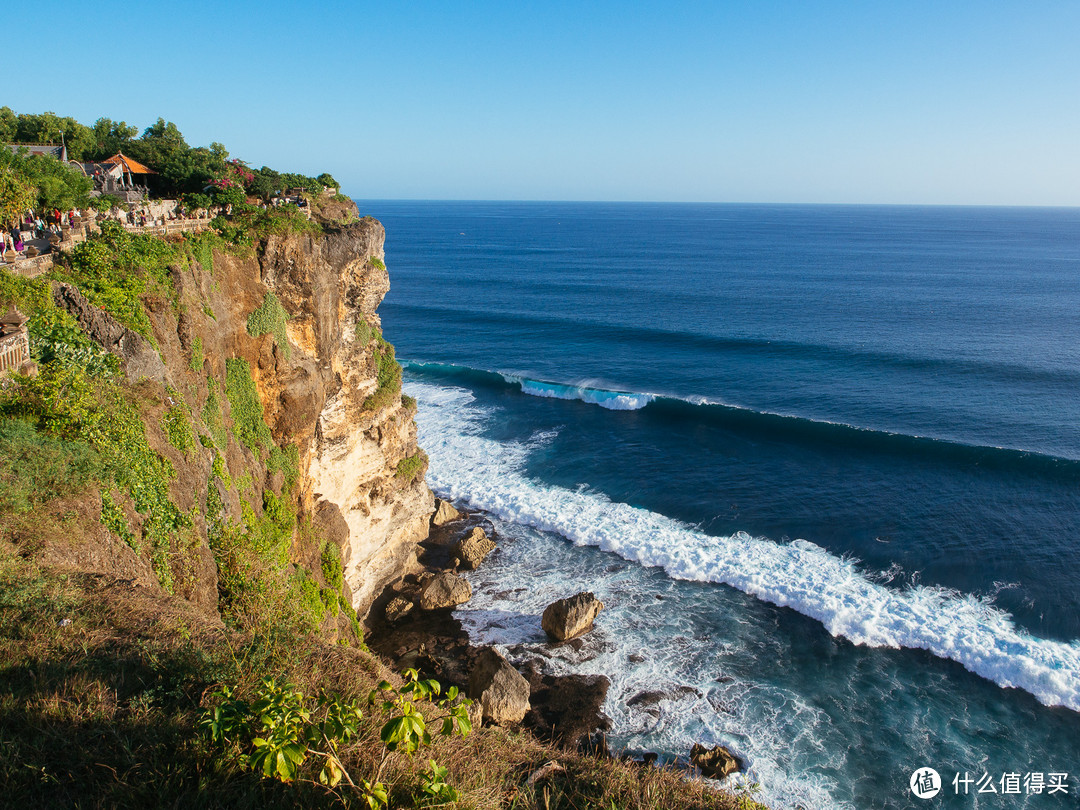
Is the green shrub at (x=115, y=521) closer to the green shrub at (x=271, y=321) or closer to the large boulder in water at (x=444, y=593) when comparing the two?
the green shrub at (x=271, y=321)

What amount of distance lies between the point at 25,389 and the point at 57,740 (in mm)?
6990

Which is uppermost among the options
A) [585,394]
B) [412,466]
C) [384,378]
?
[384,378]

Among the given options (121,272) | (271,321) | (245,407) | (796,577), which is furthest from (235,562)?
(796,577)

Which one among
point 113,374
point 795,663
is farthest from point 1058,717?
point 113,374

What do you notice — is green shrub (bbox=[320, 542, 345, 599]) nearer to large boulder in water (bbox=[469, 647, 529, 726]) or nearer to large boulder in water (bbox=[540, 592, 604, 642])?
large boulder in water (bbox=[469, 647, 529, 726])

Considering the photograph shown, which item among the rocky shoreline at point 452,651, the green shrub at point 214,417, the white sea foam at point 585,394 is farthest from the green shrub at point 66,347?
the white sea foam at point 585,394

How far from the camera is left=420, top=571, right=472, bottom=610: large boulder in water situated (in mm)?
23047

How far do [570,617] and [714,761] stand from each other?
6385mm

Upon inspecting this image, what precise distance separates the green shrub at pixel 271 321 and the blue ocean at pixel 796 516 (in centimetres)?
1176

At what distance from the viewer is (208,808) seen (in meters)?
5.12

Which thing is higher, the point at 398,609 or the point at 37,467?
the point at 37,467

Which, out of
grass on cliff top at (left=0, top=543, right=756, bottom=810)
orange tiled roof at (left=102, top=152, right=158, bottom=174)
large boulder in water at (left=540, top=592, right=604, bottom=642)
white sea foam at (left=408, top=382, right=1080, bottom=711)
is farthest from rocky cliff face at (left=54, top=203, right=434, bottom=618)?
orange tiled roof at (left=102, top=152, right=158, bottom=174)

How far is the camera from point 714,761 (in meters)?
16.3

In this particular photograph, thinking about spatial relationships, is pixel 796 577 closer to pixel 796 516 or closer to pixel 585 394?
pixel 796 516
